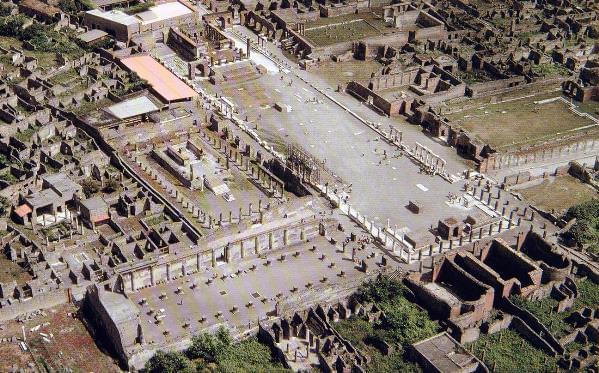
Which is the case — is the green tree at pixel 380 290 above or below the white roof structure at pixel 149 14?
below

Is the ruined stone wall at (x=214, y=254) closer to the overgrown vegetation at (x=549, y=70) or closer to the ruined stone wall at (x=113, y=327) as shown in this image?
the ruined stone wall at (x=113, y=327)

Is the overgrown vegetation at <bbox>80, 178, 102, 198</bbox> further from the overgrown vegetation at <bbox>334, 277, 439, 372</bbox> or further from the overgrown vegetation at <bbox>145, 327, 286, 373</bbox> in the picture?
the overgrown vegetation at <bbox>334, 277, 439, 372</bbox>

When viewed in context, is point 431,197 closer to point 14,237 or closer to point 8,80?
point 14,237

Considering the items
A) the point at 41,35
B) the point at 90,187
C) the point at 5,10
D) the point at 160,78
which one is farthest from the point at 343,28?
the point at 90,187

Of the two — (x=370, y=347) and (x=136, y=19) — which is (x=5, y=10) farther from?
(x=370, y=347)

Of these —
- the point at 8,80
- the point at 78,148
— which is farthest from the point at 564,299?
the point at 8,80

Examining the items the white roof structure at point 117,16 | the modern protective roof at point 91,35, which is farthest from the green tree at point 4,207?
the white roof structure at point 117,16

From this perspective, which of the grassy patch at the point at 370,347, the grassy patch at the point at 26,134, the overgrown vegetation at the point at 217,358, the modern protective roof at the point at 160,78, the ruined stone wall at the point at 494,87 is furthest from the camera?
the ruined stone wall at the point at 494,87
